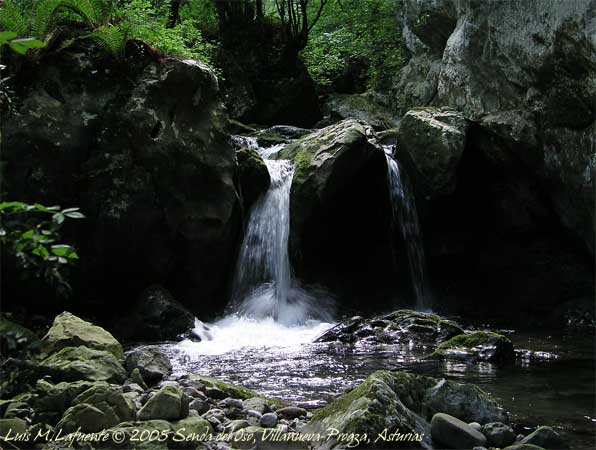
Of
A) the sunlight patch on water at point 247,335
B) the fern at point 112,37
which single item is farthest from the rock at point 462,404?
the fern at point 112,37

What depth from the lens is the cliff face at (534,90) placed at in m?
9.73

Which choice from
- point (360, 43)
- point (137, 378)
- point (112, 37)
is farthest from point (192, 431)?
point (360, 43)

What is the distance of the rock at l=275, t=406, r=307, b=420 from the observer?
5.19 meters

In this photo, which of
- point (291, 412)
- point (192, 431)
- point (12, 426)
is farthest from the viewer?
point (291, 412)

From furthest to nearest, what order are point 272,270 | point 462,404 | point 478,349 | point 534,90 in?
point 272,270 → point 534,90 → point 478,349 → point 462,404

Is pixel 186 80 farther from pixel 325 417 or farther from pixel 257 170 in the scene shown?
pixel 325 417

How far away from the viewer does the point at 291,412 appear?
5211mm

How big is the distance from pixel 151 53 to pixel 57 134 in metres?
2.28

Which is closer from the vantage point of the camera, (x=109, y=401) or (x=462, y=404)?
(x=109, y=401)

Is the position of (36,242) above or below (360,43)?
below

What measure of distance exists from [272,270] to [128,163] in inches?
140

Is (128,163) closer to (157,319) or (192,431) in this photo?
(157,319)

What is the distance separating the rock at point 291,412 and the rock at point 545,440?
5.96ft

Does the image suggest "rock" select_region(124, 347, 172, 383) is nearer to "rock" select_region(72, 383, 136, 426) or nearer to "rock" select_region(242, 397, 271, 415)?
"rock" select_region(242, 397, 271, 415)
